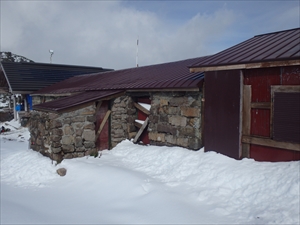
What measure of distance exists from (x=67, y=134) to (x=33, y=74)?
13.8 metres

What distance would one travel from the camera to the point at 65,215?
191 inches

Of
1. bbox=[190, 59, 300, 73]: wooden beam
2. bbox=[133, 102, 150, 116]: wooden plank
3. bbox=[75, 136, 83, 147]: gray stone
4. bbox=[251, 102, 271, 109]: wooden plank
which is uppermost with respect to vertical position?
bbox=[190, 59, 300, 73]: wooden beam

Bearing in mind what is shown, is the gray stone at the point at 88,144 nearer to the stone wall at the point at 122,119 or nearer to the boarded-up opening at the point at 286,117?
the stone wall at the point at 122,119

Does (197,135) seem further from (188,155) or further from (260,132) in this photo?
(260,132)

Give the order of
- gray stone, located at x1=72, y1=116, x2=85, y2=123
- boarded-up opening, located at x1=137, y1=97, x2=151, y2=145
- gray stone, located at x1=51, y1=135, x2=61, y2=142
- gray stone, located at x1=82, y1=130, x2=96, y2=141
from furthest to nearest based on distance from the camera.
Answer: boarded-up opening, located at x1=137, y1=97, x2=151, y2=145 < gray stone, located at x1=82, y1=130, x2=96, y2=141 < gray stone, located at x1=72, y1=116, x2=85, y2=123 < gray stone, located at x1=51, y1=135, x2=61, y2=142

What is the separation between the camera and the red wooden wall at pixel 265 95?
187 inches

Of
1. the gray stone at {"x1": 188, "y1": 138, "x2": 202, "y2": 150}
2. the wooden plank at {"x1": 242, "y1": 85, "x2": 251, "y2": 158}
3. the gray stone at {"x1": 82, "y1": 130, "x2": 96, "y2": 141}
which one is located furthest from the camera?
the gray stone at {"x1": 82, "y1": 130, "x2": 96, "y2": 141}

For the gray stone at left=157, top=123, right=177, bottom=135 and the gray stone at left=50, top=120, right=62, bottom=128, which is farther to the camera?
the gray stone at left=50, top=120, right=62, bottom=128

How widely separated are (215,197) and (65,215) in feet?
9.43

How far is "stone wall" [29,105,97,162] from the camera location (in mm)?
7402

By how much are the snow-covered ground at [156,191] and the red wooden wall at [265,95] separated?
0.21 m

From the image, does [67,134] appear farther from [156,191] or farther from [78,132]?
[156,191]

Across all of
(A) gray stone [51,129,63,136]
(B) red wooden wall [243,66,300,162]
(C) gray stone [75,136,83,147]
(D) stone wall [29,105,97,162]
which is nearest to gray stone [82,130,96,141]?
(D) stone wall [29,105,97,162]

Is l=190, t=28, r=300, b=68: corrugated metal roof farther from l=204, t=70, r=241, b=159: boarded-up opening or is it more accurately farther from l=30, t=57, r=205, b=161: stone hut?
l=30, t=57, r=205, b=161: stone hut
